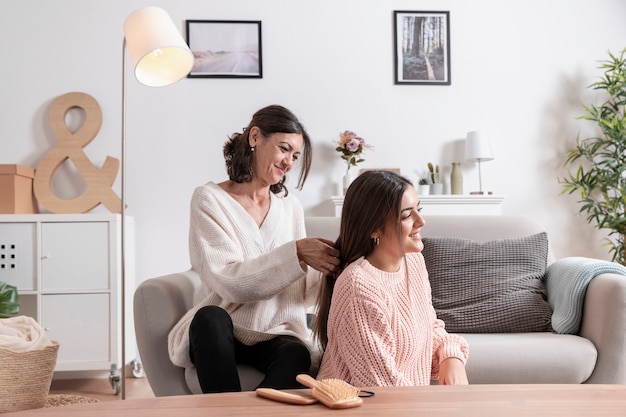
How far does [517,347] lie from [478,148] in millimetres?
1948

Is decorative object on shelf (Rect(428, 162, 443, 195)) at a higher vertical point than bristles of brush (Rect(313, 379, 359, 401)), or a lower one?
higher

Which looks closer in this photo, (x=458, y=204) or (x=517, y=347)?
(x=517, y=347)

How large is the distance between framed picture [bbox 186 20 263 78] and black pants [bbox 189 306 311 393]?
2.44 meters

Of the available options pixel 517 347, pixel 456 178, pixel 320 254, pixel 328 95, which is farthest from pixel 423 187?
pixel 320 254

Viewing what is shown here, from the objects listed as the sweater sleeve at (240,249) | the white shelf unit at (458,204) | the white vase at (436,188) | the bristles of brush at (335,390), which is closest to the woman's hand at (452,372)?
the sweater sleeve at (240,249)

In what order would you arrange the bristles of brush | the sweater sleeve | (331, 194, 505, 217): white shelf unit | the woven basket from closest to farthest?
the bristles of brush → the sweater sleeve → the woven basket → (331, 194, 505, 217): white shelf unit

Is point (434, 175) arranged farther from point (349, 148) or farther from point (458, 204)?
point (349, 148)

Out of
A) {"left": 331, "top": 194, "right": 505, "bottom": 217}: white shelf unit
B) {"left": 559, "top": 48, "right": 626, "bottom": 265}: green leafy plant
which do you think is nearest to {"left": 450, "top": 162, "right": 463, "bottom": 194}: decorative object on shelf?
{"left": 331, "top": 194, "right": 505, "bottom": 217}: white shelf unit

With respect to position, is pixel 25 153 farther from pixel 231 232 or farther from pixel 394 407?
pixel 394 407

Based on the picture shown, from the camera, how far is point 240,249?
1.96m

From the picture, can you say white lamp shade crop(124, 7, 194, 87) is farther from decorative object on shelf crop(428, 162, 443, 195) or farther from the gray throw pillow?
decorative object on shelf crop(428, 162, 443, 195)

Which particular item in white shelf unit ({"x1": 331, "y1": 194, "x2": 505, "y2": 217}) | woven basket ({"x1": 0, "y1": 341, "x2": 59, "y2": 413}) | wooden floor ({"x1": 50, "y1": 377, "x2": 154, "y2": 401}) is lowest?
wooden floor ({"x1": 50, "y1": 377, "x2": 154, "y2": 401})

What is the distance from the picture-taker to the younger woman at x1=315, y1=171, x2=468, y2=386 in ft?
5.07

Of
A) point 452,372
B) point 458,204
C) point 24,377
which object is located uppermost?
point 458,204
